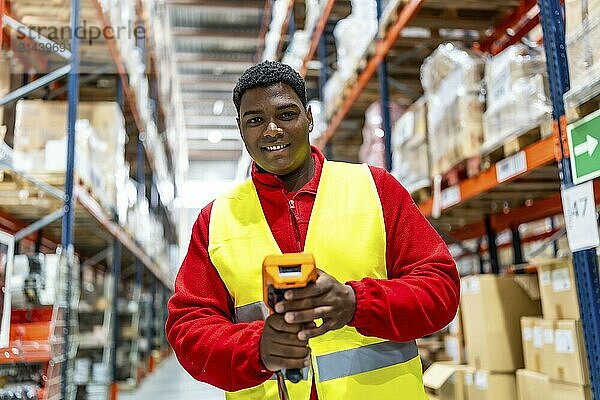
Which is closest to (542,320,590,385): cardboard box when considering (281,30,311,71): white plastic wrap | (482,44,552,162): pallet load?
(482,44,552,162): pallet load

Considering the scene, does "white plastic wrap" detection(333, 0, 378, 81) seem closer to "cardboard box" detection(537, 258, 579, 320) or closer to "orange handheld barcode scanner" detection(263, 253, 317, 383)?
"cardboard box" detection(537, 258, 579, 320)

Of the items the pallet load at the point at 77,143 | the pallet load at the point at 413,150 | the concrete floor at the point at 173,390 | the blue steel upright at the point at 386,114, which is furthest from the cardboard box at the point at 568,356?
the concrete floor at the point at 173,390

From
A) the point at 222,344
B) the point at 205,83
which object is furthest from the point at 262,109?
the point at 205,83

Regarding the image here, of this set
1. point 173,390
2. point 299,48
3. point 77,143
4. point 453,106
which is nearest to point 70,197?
point 77,143

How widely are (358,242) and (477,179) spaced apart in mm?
2286

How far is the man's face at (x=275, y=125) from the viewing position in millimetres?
1662

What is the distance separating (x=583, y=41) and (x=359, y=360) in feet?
5.60

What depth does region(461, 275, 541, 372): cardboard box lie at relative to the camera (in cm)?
352

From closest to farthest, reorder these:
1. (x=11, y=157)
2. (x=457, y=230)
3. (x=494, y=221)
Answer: (x=11, y=157), (x=494, y=221), (x=457, y=230)

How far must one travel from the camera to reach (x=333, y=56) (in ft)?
30.3

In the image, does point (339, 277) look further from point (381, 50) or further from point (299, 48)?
point (299, 48)

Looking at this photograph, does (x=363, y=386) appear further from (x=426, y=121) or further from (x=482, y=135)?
(x=426, y=121)

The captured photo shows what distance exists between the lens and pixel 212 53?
18.6 meters

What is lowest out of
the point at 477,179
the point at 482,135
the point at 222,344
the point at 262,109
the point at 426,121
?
the point at 222,344
